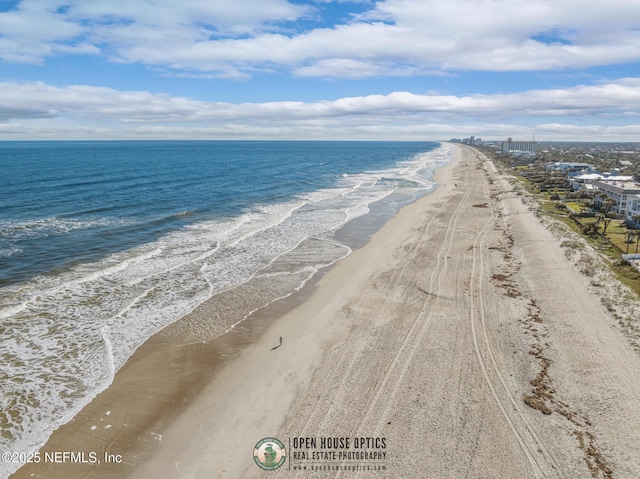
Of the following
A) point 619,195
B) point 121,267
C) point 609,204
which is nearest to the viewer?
point 121,267

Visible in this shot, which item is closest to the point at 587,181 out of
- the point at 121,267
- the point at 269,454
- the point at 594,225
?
the point at 594,225

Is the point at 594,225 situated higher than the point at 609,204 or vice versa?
the point at 609,204

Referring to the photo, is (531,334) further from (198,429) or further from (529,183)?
(529,183)

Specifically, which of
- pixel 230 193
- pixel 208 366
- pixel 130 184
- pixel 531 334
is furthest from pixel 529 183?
pixel 208 366

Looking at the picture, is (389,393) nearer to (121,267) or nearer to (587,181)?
(121,267)

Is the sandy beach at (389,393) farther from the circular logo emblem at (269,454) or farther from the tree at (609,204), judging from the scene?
the tree at (609,204)

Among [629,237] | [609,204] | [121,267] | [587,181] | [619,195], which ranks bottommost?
[121,267]

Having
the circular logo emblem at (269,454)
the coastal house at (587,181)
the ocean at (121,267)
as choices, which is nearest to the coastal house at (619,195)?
the coastal house at (587,181)
